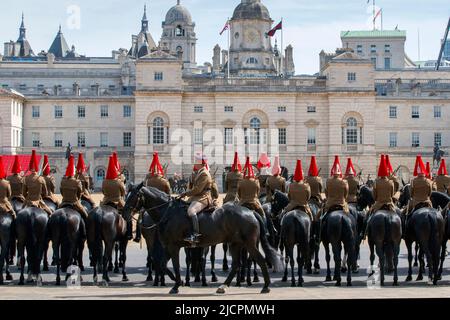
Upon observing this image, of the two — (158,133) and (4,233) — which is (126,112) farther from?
(4,233)

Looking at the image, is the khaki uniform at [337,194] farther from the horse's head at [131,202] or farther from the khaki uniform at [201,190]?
the horse's head at [131,202]

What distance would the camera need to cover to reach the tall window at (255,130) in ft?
258

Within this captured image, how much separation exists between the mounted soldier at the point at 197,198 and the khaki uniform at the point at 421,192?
494 cm

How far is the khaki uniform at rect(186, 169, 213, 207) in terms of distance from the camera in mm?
18766

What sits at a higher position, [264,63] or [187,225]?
[264,63]

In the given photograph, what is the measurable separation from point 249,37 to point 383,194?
71.0 m

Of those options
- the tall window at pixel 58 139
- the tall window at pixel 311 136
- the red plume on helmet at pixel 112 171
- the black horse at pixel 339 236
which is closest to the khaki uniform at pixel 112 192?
the red plume on helmet at pixel 112 171

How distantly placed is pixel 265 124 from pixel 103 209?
5875 cm

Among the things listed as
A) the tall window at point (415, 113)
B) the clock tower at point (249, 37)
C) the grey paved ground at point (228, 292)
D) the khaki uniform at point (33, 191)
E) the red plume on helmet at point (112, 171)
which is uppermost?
the clock tower at point (249, 37)

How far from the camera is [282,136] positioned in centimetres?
7906

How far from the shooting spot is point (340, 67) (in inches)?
3049

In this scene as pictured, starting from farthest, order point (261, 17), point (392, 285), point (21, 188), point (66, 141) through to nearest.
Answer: point (261, 17) < point (66, 141) < point (21, 188) < point (392, 285)
